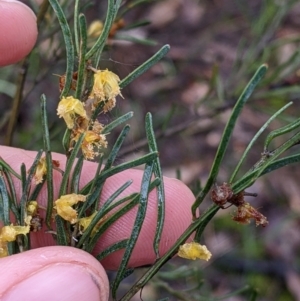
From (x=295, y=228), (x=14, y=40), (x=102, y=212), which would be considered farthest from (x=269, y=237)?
(x=102, y=212)

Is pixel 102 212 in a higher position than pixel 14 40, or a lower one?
lower

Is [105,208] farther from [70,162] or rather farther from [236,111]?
[236,111]

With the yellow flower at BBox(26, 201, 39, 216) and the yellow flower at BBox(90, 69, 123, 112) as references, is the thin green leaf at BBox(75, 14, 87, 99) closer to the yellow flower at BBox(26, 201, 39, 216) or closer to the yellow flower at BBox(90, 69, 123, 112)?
the yellow flower at BBox(90, 69, 123, 112)

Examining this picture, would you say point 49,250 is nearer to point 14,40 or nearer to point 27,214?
point 27,214

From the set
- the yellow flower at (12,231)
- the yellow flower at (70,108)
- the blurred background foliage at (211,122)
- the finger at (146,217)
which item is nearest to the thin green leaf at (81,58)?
the yellow flower at (70,108)

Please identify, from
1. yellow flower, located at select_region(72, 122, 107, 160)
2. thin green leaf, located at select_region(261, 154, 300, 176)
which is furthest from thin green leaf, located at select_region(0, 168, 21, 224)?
thin green leaf, located at select_region(261, 154, 300, 176)

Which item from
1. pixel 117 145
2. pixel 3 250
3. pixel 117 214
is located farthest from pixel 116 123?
pixel 3 250
